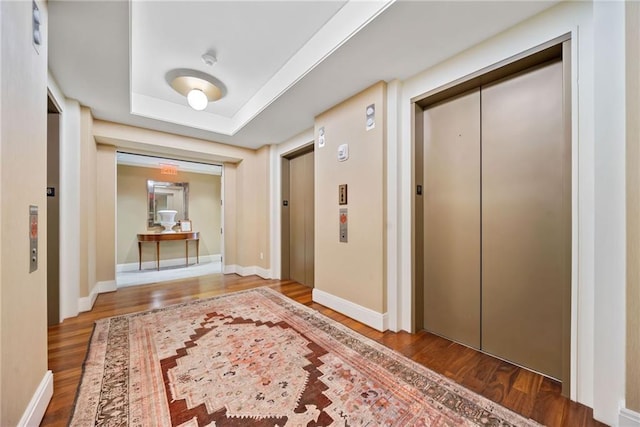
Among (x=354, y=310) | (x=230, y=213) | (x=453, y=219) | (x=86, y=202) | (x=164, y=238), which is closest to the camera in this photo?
(x=453, y=219)

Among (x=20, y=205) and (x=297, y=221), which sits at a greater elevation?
(x=20, y=205)

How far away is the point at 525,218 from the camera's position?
192 centimetres

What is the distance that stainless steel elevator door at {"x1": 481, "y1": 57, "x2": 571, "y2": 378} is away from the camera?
1.77m

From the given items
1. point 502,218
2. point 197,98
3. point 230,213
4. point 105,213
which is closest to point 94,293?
point 105,213

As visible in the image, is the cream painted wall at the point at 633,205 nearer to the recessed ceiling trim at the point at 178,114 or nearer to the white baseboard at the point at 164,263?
the recessed ceiling trim at the point at 178,114

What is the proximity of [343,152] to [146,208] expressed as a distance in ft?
17.3

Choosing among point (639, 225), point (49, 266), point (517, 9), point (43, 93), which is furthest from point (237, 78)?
point (639, 225)

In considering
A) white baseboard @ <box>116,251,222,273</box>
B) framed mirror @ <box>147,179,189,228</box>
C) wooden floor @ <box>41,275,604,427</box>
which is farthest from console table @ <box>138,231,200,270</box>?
wooden floor @ <box>41,275,604,427</box>

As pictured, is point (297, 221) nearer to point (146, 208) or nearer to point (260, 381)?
point (260, 381)

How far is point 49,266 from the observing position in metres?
2.78

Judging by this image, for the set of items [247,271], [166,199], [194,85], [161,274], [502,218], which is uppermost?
[194,85]

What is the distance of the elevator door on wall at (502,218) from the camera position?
1783 mm

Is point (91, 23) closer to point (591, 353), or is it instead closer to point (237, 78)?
point (237, 78)

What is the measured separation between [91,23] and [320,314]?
3.29m
